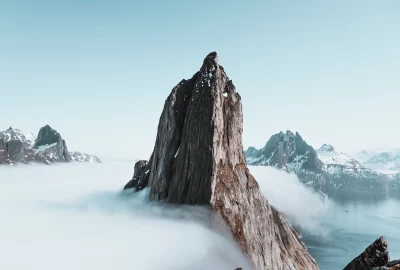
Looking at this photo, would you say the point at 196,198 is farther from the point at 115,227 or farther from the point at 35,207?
the point at 35,207

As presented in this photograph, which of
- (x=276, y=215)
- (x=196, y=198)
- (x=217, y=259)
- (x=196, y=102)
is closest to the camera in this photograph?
(x=217, y=259)

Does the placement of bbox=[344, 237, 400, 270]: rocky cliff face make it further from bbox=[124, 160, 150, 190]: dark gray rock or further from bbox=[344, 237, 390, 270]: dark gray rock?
bbox=[124, 160, 150, 190]: dark gray rock

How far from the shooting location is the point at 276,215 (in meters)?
95.5

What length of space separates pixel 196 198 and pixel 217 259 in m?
12.9

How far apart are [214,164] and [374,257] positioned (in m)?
51.7

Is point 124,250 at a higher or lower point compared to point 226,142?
lower

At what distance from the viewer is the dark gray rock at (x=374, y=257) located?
518 inches

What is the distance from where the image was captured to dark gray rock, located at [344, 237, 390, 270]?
518 inches

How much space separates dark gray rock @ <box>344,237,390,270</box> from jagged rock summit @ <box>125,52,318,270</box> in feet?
165

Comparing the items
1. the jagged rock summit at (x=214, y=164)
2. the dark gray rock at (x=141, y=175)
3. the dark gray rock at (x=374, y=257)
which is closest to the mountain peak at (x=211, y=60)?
the jagged rock summit at (x=214, y=164)

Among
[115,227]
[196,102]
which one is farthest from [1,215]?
[196,102]

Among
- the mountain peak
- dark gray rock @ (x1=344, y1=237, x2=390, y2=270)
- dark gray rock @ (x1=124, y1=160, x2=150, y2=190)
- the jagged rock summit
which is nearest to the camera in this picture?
dark gray rock @ (x1=344, y1=237, x2=390, y2=270)

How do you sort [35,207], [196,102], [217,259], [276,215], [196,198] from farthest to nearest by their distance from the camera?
[35,207] < [276,215] < [196,102] < [196,198] < [217,259]

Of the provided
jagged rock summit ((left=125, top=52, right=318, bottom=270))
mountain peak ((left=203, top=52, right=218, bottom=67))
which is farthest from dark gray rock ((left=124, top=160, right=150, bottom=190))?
mountain peak ((left=203, top=52, right=218, bottom=67))
